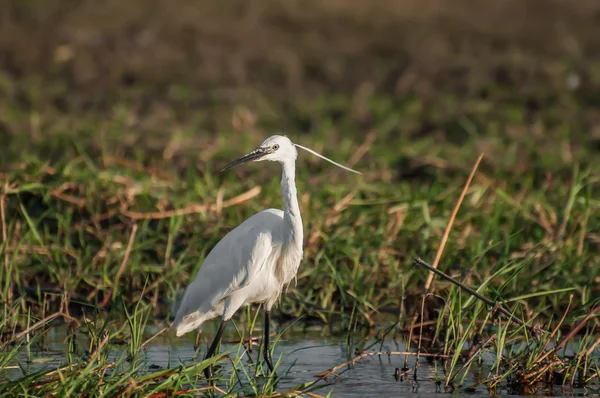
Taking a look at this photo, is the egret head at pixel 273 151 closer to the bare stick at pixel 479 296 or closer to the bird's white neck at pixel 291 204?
the bird's white neck at pixel 291 204

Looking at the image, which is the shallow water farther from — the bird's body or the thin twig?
the bird's body

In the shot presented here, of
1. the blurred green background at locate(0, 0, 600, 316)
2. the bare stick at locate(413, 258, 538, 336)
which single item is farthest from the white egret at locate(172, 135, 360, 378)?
the bare stick at locate(413, 258, 538, 336)

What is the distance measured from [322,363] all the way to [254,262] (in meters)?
0.59

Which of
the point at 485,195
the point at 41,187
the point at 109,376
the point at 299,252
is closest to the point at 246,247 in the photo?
the point at 299,252

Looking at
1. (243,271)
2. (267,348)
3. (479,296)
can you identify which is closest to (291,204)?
(243,271)

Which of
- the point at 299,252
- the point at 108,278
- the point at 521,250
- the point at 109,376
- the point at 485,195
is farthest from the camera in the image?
the point at 485,195

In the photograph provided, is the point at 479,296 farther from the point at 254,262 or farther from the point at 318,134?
the point at 318,134

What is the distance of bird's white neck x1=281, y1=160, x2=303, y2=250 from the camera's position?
5.11 meters

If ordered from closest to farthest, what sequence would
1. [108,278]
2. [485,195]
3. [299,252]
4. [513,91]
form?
1. [299,252]
2. [108,278]
3. [485,195]
4. [513,91]

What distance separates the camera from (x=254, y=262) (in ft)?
17.1

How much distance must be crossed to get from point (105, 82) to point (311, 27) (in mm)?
3358

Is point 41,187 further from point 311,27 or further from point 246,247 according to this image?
point 311,27

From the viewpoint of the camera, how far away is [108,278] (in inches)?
249

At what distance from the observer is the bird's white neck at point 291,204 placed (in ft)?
16.8
